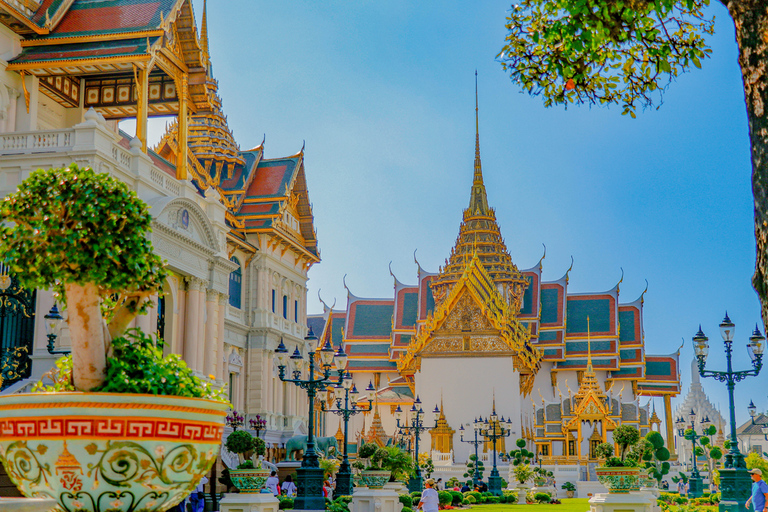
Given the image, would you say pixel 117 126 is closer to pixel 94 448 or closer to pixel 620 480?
pixel 620 480

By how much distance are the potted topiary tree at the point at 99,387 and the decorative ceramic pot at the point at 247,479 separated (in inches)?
416

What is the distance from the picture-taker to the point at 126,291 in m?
4.27

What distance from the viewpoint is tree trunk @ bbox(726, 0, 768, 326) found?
4.10m

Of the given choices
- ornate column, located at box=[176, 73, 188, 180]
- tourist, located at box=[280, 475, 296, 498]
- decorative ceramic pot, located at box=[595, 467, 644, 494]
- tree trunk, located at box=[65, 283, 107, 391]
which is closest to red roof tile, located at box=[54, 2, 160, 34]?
ornate column, located at box=[176, 73, 188, 180]

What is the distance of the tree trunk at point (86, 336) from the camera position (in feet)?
13.0

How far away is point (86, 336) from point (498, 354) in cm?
4506

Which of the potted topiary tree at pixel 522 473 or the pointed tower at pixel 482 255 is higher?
the pointed tower at pixel 482 255

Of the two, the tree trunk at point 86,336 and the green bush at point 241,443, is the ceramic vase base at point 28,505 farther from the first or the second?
the green bush at point 241,443

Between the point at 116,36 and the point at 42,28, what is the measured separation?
5.44 ft

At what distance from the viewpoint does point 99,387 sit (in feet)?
13.0

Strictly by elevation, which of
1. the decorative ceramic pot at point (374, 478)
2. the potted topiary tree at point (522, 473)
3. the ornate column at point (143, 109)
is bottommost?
the potted topiary tree at point (522, 473)

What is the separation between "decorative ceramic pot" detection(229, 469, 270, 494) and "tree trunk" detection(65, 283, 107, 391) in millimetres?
10890

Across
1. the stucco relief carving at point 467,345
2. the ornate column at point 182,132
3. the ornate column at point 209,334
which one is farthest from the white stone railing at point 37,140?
the stucco relief carving at point 467,345

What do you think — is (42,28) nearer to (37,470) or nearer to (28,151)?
(28,151)
